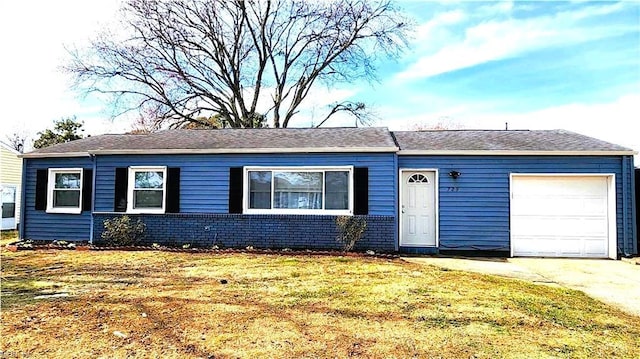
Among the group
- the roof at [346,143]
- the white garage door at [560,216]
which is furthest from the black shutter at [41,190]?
the white garage door at [560,216]

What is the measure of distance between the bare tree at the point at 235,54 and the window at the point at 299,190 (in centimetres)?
1258

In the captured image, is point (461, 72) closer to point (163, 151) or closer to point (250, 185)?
point (250, 185)

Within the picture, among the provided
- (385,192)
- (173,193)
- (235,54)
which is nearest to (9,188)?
(173,193)

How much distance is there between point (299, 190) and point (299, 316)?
550 cm

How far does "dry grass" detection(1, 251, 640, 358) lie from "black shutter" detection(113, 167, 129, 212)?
3.31m

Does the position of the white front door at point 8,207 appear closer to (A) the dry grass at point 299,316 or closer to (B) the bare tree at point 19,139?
(A) the dry grass at point 299,316

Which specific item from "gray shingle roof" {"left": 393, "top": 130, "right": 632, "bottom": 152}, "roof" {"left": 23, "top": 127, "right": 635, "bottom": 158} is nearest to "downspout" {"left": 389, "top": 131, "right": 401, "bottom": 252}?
"roof" {"left": 23, "top": 127, "right": 635, "bottom": 158}

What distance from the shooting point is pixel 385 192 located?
9281 millimetres

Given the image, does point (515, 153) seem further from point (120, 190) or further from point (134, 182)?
point (120, 190)

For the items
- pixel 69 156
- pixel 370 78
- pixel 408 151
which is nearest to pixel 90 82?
pixel 69 156

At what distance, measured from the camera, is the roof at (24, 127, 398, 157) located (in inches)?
381

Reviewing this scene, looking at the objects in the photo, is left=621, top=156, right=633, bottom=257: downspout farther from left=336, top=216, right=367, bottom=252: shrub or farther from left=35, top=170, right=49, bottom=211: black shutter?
left=35, top=170, right=49, bottom=211: black shutter

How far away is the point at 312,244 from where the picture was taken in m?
9.44

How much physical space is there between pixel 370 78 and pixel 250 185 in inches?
542
